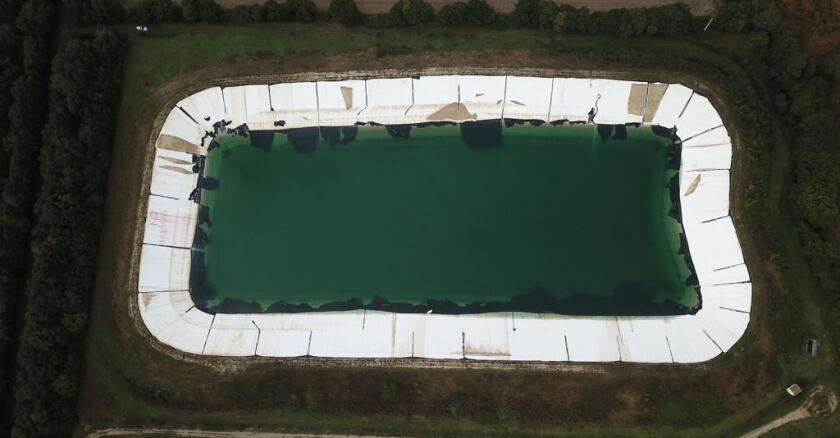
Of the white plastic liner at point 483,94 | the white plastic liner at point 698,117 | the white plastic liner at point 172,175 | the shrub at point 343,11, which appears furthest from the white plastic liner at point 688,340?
the white plastic liner at point 172,175

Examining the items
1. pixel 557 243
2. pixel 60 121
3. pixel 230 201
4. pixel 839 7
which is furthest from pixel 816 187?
pixel 60 121

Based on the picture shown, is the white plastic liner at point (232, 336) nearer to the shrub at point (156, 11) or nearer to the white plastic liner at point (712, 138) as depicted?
the shrub at point (156, 11)

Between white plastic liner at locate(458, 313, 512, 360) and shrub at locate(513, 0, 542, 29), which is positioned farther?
shrub at locate(513, 0, 542, 29)

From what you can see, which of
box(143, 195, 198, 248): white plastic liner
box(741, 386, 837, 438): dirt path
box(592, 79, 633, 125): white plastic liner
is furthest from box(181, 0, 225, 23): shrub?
box(741, 386, 837, 438): dirt path

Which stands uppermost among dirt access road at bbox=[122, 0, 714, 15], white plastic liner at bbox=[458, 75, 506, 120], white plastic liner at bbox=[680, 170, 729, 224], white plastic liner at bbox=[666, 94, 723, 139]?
dirt access road at bbox=[122, 0, 714, 15]

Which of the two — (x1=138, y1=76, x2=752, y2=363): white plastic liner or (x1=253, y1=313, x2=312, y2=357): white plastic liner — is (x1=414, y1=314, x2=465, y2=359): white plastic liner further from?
(x1=253, y1=313, x2=312, y2=357): white plastic liner

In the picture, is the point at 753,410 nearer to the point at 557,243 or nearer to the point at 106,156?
the point at 557,243

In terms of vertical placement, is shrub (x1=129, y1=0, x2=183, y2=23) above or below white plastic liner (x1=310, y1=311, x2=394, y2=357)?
above
